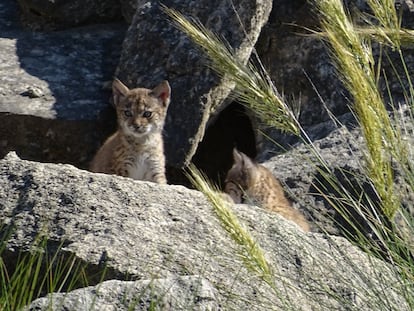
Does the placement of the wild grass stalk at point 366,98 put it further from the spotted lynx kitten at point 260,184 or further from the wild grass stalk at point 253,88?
the spotted lynx kitten at point 260,184

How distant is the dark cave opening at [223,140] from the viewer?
1042cm

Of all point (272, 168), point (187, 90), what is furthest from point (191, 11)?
point (272, 168)

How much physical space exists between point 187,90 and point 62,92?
0.98 metres

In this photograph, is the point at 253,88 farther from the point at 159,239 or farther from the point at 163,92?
the point at 163,92

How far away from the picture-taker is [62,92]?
955 centimetres

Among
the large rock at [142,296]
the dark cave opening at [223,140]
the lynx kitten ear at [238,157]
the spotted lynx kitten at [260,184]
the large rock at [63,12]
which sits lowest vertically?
the dark cave opening at [223,140]

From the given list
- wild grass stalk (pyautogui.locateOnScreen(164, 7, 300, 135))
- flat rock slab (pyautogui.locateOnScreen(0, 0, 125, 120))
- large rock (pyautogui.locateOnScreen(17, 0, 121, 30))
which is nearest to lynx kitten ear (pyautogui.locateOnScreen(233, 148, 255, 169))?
flat rock slab (pyautogui.locateOnScreen(0, 0, 125, 120))

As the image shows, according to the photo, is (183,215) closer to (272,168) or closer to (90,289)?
(90,289)

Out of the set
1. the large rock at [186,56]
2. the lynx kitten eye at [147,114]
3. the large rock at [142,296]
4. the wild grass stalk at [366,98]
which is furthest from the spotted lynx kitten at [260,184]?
the wild grass stalk at [366,98]

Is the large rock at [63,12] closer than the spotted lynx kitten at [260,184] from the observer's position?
No

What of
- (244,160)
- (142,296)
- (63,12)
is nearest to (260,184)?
(244,160)

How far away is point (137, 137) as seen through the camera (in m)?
9.51

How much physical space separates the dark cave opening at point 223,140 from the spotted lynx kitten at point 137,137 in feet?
2.68

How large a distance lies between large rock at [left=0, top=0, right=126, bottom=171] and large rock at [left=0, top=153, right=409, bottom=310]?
10.1ft
